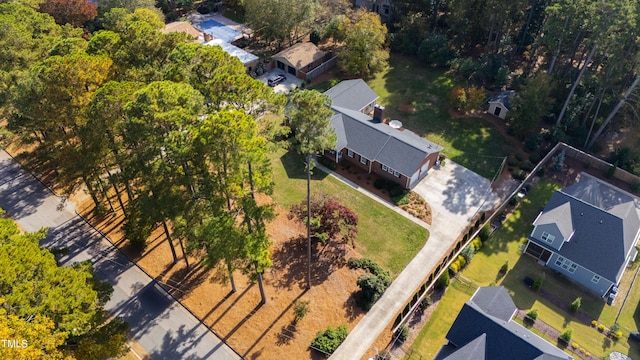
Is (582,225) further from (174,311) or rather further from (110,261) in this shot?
(110,261)

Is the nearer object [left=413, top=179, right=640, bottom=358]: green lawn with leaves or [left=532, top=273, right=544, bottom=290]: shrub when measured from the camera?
[left=413, top=179, right=640, bottom=358]: green lawn with leaves

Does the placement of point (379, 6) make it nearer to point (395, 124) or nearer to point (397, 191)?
point (395, 124)

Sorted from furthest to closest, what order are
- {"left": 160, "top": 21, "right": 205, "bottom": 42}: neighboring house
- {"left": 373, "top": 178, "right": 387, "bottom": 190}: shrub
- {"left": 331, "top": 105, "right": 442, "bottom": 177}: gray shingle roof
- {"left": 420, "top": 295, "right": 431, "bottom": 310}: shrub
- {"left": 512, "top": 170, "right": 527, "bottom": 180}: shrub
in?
{"left": 160, "top": 21, "right": 205, "bottom": 42}: neighboring house, {"left": 512, "top": 170, "right": 527, "bottom": 180}: shrub, {"left": 373, "top": 178, "right": 387, "bottom": 190}: shrub, {"left": 331, "top": 105, "right": 442, "bottom": 177}: gray shingle roof, {"left": 420, "top": 295, "right": 431, "bottom": 310}: shrub

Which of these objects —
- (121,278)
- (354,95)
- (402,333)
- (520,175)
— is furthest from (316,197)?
(520,175)

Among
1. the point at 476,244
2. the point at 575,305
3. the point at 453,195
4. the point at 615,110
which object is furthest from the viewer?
the point at 615,110

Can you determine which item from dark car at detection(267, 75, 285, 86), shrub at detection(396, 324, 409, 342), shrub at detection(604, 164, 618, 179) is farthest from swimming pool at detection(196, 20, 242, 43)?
shrub at detection(604, 164, 618, 179)

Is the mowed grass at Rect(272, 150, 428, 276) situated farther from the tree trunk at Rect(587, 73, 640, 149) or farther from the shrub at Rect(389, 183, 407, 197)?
the tree trunk at Rect(587, 73, 640, 149)
